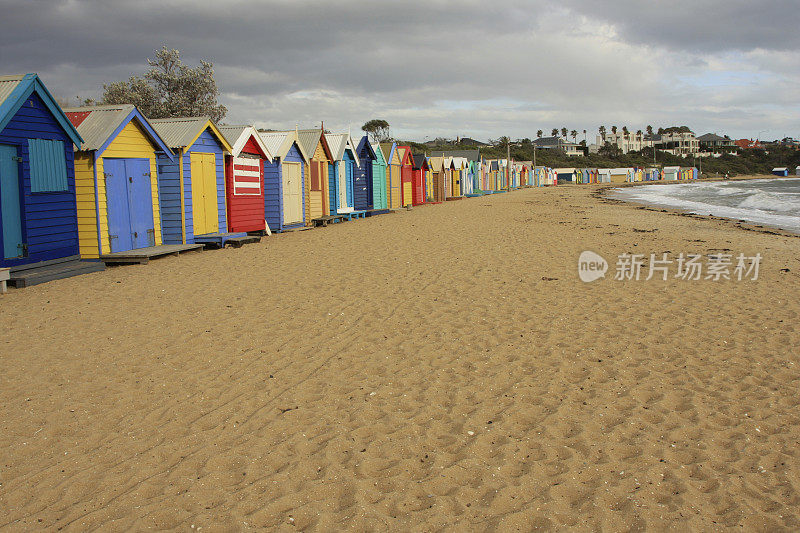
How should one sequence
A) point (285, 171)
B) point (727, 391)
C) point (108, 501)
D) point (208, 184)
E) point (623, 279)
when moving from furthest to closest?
point (285, 171) → point (208, 184) → point (623, 279) → point (727, 391) → point (108, 501)

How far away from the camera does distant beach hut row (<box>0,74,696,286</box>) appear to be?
35.1 ft

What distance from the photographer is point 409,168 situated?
119 feet

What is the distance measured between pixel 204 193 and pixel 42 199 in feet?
17.9

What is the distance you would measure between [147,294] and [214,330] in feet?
9.18

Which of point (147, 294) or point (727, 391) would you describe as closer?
point (727, 391)

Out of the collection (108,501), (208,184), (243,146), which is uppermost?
(243,146)

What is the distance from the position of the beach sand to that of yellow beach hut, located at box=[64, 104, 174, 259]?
3193 mm

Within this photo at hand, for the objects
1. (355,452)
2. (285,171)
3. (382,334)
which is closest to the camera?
(355,452)

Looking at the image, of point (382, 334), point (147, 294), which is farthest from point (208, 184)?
point (382, 334)

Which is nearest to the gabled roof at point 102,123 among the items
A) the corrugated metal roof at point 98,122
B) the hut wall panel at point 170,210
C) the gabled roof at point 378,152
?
the corrugated metal roof at point 98,122

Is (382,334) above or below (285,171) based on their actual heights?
below

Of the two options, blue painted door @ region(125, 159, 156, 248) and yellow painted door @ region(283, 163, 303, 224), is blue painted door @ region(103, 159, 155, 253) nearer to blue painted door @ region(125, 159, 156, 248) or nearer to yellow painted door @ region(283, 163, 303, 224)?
blue painted door @ region(125, 159, 156, 248)

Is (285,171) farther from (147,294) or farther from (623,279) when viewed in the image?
(623,279)

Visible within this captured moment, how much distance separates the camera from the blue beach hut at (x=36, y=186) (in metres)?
10.3
